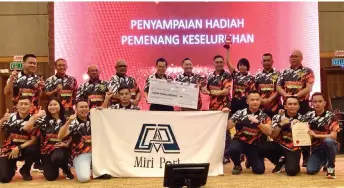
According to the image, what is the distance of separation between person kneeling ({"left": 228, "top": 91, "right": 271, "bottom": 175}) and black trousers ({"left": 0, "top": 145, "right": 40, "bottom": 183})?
2443mm

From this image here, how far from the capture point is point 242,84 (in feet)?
19.3

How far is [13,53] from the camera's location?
9219 mm

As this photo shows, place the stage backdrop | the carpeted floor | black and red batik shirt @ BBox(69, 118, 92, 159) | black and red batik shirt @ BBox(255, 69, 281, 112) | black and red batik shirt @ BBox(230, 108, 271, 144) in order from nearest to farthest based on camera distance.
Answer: the carpeted floor, black and red batik shirt @ BBox(69, 118, 92, 159), black and red batik shirt @ BBox(230, 108, 271, 144), black and red batik shirt @ BBox(255, 69, 281, 112), the stage backdrop

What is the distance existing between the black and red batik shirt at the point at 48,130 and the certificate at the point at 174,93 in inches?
55.8

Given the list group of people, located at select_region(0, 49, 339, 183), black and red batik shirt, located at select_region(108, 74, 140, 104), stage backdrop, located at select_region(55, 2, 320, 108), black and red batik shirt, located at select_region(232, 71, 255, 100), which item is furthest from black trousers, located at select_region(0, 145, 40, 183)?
stage backdrop, located at select_region(55, 2, 320, 108)

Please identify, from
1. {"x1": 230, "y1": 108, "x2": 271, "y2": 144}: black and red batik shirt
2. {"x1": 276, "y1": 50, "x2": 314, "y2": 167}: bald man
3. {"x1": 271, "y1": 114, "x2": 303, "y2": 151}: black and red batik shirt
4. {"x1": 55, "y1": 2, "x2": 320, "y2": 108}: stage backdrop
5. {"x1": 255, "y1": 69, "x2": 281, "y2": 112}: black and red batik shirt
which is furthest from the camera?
{"x1": 55, "y1": 2, "x2": 320, "y2": 108}: stage backdrop

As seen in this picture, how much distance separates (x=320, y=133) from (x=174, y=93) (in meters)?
2.02

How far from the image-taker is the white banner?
471 centimetres

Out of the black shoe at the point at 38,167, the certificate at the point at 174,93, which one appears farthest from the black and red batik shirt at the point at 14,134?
the certificate at the point at 174,93

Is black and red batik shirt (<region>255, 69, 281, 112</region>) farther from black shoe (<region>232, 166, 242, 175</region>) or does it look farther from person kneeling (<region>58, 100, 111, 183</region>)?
person kneeling (<region>58, 100, 111, 183</region>)

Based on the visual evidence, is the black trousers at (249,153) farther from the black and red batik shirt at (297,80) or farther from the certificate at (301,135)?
the black and red batik shirt at (297,80)

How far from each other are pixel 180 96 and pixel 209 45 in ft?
8.36

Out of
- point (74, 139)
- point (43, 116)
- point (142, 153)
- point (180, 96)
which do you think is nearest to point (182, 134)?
point (142, 153)

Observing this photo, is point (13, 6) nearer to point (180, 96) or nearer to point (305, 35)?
point (180, 96)
